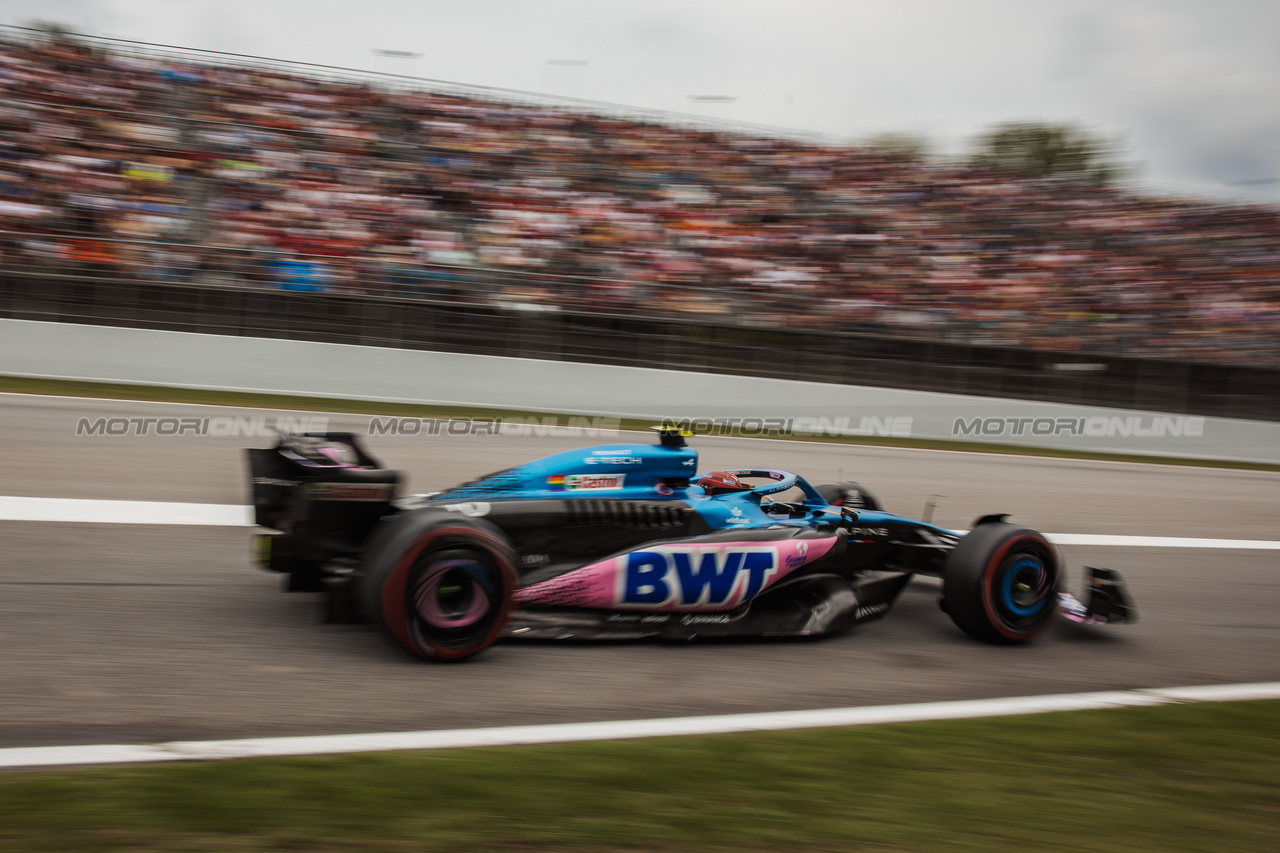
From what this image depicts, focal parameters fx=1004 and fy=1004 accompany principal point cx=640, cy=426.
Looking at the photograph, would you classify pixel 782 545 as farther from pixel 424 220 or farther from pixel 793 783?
pixel 424 220

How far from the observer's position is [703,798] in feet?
9.16

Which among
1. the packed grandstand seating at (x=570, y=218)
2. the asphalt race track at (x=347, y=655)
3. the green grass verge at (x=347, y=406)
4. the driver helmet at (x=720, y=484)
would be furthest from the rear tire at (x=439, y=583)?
the packed grandstand seating at (x=570, y=218)

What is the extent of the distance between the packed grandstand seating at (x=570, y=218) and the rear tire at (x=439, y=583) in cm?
923

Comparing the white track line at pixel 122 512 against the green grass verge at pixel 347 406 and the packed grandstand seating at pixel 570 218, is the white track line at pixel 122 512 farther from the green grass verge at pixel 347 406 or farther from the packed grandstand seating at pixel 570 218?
the packed grandstand seating at pixel 570 218

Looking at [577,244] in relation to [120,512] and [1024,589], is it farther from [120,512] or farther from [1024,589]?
[1024,589]

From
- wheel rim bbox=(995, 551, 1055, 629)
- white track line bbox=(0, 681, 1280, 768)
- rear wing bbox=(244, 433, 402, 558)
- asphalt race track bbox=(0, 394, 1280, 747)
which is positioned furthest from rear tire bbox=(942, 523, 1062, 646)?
rear wing bbox=(244, 433, 402, 558)

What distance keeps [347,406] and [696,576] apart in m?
8.31

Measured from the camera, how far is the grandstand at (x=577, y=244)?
1215cm

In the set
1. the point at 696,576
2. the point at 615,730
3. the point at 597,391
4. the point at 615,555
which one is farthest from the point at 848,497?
the point at 597,391

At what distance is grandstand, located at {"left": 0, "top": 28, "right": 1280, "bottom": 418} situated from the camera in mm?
12148

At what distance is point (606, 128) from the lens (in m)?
16.7

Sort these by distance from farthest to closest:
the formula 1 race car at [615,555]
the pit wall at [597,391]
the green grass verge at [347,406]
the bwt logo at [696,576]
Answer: the pit wall at [597,391]
the green grass verge at [347,406]
the bwt logo at [696,576]
the formula 1 race car at [615,555]

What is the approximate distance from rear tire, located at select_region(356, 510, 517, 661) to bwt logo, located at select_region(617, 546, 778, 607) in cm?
56

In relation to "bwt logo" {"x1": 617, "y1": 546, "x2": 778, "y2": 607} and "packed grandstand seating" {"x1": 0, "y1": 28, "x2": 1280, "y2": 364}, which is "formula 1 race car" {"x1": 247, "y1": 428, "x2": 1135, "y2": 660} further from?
"packed grandstand seating" {"x1": 0, "y1": 28, "x2": 1280, "y2": 364}
